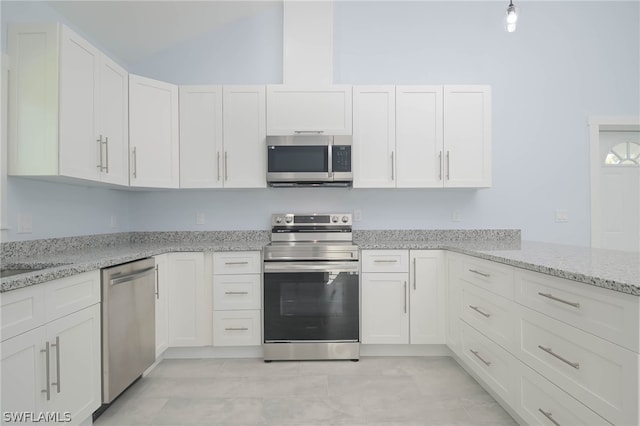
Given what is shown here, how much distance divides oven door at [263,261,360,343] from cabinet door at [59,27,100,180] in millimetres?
1508

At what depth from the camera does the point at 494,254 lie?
208 centimetres

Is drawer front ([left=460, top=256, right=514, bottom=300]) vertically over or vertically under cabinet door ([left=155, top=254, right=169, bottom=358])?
over

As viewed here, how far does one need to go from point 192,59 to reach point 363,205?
2270 mm

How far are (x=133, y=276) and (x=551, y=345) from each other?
240cm

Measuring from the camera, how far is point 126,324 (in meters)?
2.15

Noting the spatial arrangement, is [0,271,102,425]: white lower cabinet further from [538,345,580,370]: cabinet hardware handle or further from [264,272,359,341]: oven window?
[538,345,580,370]: cabinet hardware handle

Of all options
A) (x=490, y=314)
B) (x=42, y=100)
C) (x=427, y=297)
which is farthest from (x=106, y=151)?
(x=490, y=314)

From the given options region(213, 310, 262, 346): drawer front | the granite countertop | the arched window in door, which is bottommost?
region(213, 310, 262, 346): drawer front

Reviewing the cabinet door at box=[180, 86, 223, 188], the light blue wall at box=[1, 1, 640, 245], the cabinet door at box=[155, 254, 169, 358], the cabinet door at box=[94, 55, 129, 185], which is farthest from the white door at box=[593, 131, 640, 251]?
the cabinet door at box=[94, 55, 129, 185]

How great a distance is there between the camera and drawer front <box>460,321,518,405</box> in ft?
6.21

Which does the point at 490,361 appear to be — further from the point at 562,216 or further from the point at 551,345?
the point at 562,216

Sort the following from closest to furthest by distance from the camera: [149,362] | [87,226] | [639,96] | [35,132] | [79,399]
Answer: [79,399]
[35,132]
[149,362]
[87,226]
[639,96]

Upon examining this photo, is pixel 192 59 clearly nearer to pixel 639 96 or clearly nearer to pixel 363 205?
pixel 363 205

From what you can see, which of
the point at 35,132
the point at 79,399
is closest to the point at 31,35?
the point at 35,132
